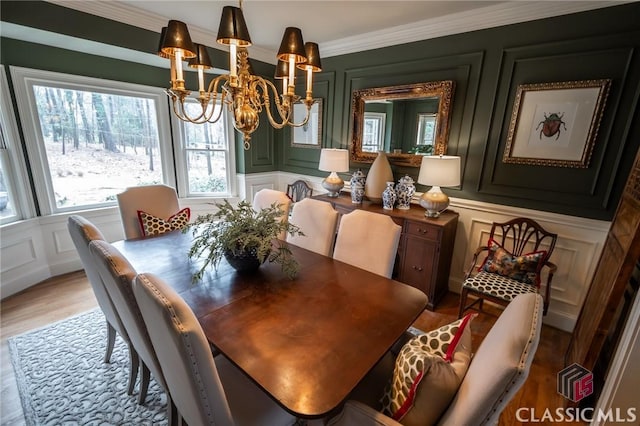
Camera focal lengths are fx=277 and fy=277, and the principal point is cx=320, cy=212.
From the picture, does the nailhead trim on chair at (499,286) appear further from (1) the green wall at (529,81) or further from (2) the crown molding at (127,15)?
(2) the crown molding at (127,15)

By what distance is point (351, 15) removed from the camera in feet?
8.16

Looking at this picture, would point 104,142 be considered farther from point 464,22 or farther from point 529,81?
point 529,81

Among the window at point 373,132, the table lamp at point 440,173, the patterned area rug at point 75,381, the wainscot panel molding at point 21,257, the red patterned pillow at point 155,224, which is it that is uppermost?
the window at point 373,132

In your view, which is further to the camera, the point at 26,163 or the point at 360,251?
the point at 26,163

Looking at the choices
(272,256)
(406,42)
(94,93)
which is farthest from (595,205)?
(94,93)

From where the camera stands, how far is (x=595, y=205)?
2.07 m

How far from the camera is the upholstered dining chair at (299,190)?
12.3 ft

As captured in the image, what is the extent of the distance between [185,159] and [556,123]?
13.0 feet

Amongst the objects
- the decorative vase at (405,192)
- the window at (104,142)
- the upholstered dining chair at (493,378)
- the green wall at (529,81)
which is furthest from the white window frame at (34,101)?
the upholstered dining chair at (493,378)

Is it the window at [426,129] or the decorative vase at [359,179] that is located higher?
the window at [426,129]

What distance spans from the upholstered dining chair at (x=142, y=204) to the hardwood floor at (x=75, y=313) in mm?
879

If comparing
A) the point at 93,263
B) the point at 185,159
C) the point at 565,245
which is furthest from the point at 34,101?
the point at 565,245

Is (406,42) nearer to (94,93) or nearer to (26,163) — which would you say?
(94,93)

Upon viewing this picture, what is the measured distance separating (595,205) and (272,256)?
240 centimetres
